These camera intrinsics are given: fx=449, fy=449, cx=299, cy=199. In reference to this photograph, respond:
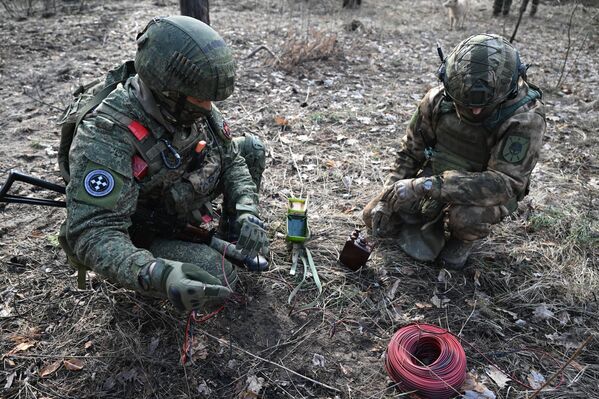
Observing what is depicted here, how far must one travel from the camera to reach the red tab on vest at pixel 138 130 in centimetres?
274

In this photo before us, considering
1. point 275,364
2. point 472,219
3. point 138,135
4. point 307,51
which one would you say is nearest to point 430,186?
point 472,219

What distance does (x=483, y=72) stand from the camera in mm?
3166

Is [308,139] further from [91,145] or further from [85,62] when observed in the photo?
[85,62]

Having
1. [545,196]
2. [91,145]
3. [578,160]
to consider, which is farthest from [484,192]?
[578,160]

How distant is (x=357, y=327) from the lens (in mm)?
3383

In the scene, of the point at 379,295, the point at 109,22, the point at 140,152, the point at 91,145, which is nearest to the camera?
the point at 91,145

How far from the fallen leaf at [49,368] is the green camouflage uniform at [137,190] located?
69cm

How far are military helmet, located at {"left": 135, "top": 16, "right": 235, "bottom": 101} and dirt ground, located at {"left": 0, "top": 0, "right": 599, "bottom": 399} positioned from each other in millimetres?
1599

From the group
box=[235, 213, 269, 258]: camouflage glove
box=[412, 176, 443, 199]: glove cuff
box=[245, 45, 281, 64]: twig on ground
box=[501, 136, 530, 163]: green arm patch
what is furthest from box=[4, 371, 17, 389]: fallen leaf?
box=[245, 45, 281, 64]: twig on ground

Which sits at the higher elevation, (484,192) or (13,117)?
(484,192)

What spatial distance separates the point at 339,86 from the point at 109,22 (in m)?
5.98

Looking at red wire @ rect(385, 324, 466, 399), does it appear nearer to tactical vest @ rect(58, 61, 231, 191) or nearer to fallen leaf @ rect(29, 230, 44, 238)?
tactical vest @ rect(58, 61, 231, 191)

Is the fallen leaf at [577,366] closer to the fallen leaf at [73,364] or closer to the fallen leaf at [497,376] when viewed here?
the fallen leaf at [497,376]

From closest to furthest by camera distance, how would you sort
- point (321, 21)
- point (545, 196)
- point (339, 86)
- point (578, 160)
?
point (545, 196) → point (578, 160) → point (339, 86) → point (321, 21)
